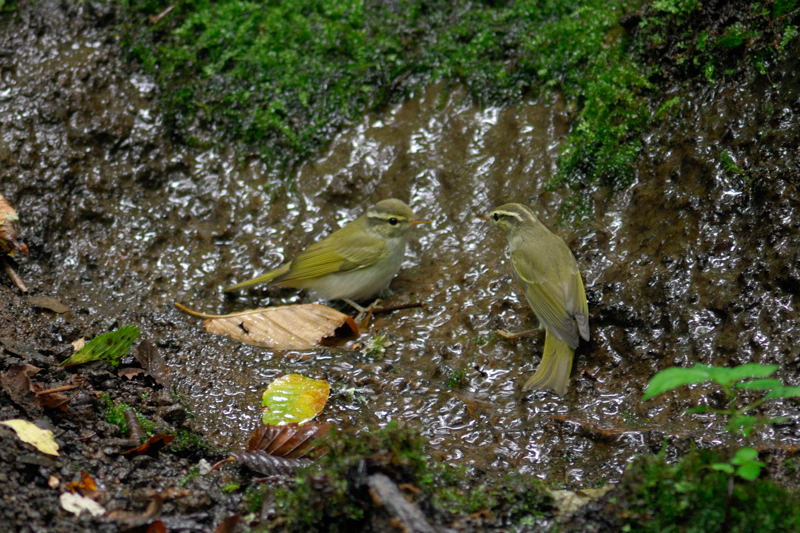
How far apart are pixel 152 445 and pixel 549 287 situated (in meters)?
2.61

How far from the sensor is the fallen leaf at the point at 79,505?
10.1 feet

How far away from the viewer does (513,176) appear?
6066mm

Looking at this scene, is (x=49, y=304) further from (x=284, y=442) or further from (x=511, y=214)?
(x=511, y=214)

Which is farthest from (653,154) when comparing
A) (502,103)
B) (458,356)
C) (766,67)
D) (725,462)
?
(725,462)

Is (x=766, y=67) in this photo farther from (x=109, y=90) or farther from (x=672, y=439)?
(x=109, y=90)

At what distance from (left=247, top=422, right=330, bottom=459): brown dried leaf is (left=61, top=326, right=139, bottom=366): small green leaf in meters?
0.92

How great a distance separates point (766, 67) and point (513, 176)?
1.90 metres

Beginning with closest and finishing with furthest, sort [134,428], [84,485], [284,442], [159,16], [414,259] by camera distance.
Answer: [84,485]
[134,428]
[284,442]
[414,259]
[159,16]

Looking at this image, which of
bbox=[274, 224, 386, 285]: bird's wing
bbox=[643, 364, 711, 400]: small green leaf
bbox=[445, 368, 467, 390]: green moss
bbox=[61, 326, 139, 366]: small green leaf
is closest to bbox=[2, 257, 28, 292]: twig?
bbox=[61, 326, 139, 366]: small green leaf

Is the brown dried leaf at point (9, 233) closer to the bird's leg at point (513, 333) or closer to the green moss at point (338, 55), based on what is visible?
the green moss at point (338, 55)

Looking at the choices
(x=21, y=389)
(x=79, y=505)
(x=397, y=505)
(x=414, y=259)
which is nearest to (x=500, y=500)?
(x=397, y=505)

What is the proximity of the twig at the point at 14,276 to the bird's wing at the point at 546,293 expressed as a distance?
11.2 feet

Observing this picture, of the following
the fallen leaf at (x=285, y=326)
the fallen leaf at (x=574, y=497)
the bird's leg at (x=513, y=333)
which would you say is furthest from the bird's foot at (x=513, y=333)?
the fallen leaf at (x=574, y=497)

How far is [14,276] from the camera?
18.1 ft
